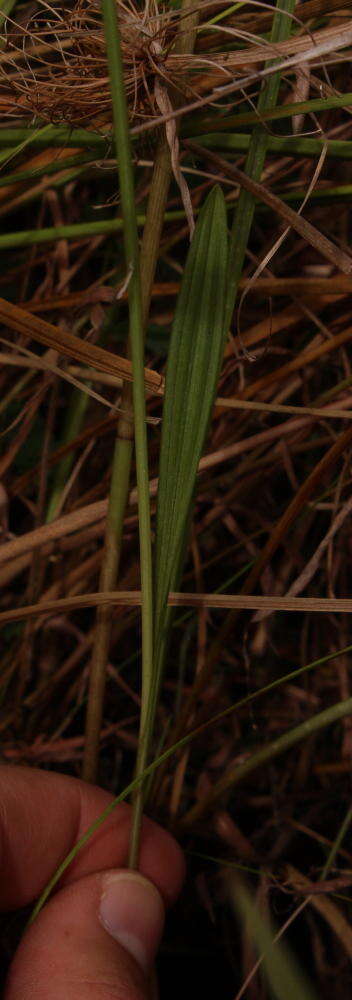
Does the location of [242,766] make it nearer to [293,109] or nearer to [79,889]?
[79,889]

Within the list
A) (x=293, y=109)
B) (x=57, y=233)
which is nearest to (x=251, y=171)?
(x=293, y=109)

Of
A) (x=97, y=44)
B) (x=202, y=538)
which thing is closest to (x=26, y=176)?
(x=97, y=44)

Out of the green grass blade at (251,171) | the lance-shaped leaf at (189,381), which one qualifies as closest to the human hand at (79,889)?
the lance-shaped leaf at (189,381)

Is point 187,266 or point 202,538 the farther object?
point 202,538

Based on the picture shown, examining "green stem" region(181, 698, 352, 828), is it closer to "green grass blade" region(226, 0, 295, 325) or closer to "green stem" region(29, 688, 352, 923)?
"green stem" region(29, 688, 352, 923)

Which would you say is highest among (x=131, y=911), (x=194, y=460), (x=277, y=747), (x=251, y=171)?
(x=251, y=171)

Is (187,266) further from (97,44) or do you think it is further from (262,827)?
(262,827)

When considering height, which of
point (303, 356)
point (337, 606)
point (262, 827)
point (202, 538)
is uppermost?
point (303, 356)

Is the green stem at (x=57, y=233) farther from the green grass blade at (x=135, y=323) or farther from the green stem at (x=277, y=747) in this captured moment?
the green stem at (x=277, y=747)
